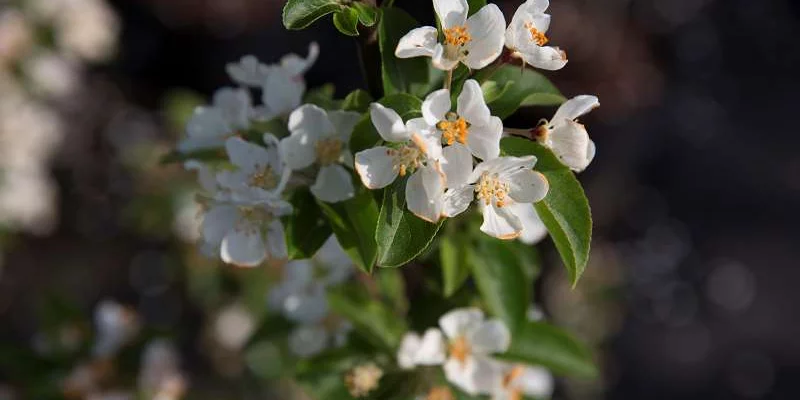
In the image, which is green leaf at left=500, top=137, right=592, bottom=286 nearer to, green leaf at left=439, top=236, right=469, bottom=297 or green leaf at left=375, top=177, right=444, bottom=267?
green leaf at left=375, top=177, right=444, bottom=267

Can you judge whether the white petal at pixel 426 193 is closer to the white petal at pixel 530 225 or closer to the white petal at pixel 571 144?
the white petal at pixel 571 144

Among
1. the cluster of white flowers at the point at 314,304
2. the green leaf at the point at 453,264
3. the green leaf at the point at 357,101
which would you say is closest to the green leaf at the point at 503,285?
the green leaf at the point at 453,264

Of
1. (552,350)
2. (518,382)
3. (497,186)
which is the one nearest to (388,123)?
(497,186)

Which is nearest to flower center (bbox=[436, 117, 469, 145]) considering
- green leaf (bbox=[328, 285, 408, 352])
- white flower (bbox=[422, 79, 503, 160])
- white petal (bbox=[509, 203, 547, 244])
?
white flower (bbox=[422, 79, 503, 160])

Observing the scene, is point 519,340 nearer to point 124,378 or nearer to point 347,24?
point 347,24

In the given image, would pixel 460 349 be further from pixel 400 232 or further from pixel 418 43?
pixel 418 43

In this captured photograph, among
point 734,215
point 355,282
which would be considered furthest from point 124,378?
point 734,215
